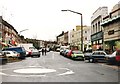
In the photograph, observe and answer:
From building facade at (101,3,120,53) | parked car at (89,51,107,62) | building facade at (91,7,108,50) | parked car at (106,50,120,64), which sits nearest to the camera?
parked car at (106,50,120,64)

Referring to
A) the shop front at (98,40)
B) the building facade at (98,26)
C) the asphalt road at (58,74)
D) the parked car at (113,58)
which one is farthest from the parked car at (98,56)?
the shop front at (98,40)

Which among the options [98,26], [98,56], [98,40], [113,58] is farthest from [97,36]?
[113,58]

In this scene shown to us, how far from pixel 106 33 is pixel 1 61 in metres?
29.4

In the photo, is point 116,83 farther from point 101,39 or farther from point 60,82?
point 101,39

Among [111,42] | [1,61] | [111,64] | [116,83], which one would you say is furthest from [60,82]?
[111,42]

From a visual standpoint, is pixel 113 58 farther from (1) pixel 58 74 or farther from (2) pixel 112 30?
(2) pixel 112 30

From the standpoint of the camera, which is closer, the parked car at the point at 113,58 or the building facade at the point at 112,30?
the parked car at the point at 113,58

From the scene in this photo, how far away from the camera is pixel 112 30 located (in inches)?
2108

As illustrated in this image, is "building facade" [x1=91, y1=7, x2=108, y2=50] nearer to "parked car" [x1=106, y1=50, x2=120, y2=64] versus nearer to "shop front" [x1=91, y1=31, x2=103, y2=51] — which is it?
"shop front" [x1=91, y1=31, x2=103, y2=51]

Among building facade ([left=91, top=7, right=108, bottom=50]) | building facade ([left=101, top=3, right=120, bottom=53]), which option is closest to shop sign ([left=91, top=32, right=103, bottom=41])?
building facade ([left=91, top=7, right=108, bottom=50])

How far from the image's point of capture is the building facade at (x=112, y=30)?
49.9 meters

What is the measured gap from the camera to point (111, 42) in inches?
2180

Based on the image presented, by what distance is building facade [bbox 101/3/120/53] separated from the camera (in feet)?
164

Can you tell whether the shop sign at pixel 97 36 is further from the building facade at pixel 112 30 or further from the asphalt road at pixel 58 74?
the asphalt road at pixel 58 74
